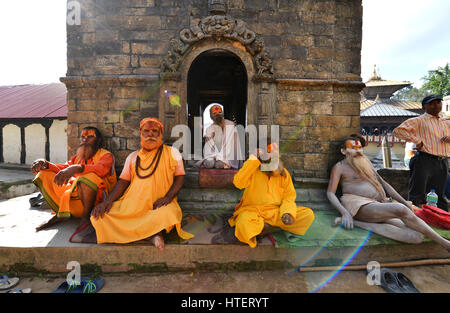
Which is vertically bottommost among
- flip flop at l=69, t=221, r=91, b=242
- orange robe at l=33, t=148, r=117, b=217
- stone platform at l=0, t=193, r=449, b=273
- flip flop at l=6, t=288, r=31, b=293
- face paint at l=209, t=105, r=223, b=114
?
flip flop at l=6, t=288, r=31, b=293

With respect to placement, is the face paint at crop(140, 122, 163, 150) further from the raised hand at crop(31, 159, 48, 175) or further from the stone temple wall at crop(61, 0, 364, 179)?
the raised hand at crop(31, 159, 48, 175)

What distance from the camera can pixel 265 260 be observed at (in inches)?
110

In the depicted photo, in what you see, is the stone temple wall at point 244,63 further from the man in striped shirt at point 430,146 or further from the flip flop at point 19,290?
the flip flop at point 19,290

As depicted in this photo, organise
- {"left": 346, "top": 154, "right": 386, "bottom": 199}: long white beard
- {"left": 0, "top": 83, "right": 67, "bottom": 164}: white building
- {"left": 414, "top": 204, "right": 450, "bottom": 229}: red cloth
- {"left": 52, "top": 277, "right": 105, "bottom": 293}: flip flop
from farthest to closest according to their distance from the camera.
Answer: {"left": 0, "top": 83, "right": 67, "bottom": 164}: white building < {"left": 346, "top": 154, "right": 386, "bottom": 199}: long white beard < {"left": 414, "top": 204, "right": 450, "bottom": 229}: red cloth < {"left": 52, "top": 277, "right": 105, "bottom": 293}: flip flop

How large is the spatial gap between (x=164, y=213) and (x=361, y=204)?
2755 mm

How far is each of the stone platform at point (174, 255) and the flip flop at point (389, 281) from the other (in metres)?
0.30

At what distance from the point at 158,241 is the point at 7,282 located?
5.85 feet

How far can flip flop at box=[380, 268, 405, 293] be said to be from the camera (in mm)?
2428

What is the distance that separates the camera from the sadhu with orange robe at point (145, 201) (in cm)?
275

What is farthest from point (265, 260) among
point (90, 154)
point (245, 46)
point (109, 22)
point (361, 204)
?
point (109, 22)

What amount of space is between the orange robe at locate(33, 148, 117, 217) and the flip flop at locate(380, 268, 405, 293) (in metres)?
3.81

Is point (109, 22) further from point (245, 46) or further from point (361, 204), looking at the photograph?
point (361, 204)

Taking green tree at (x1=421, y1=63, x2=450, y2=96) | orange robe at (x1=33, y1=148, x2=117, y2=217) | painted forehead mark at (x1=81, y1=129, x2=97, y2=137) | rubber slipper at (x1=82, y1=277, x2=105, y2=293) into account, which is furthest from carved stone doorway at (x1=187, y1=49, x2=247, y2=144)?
green tree at (x1=421, y1=63, x2=450, y2=96)

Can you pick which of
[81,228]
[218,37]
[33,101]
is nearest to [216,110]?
[218,37]
